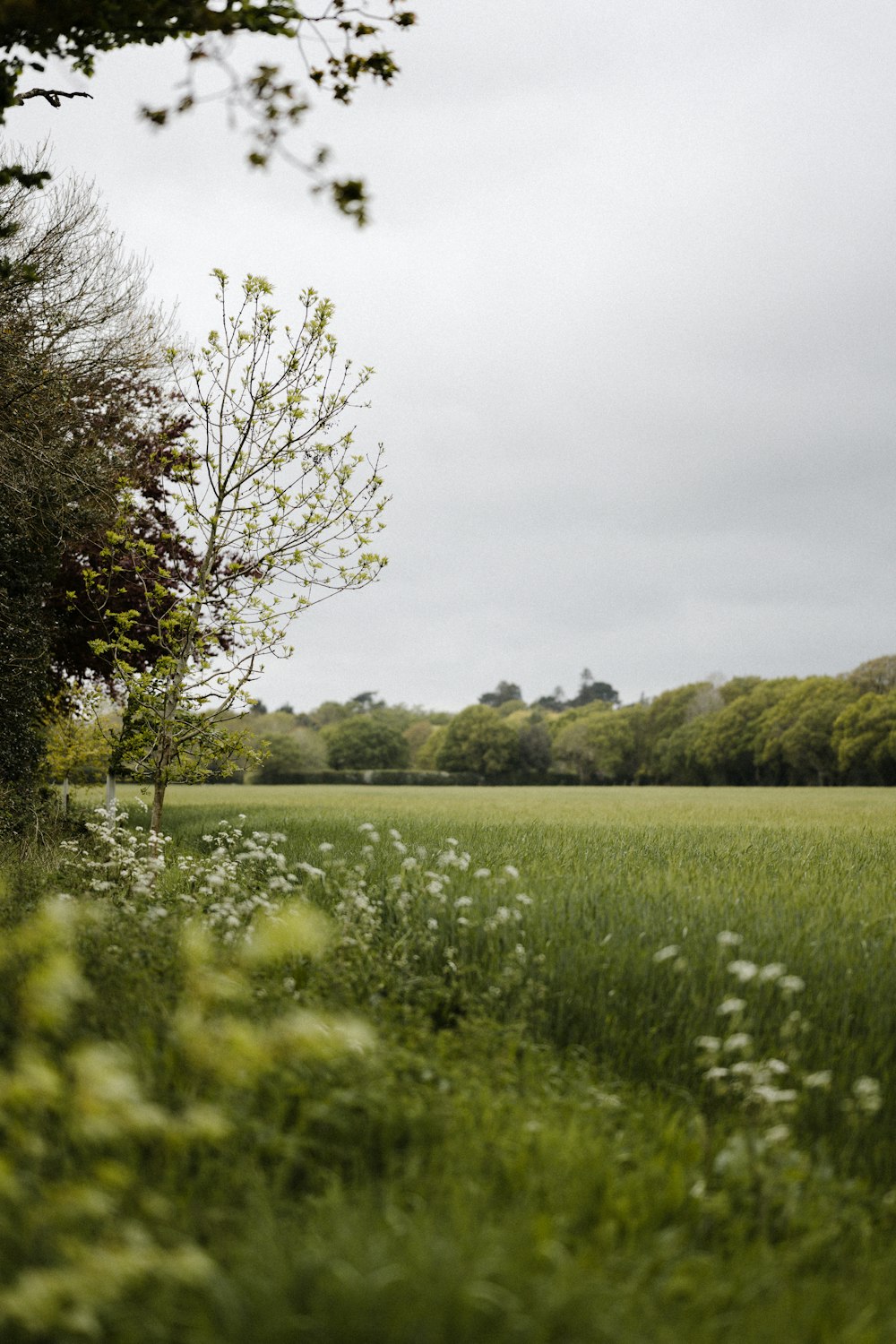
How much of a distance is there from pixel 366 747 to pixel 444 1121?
82.3 meters

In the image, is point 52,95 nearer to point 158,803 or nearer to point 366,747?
point 158,803

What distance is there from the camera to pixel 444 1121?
11.0ft

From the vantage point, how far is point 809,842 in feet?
40.0

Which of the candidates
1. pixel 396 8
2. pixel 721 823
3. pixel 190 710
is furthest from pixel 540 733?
pixel 396 8

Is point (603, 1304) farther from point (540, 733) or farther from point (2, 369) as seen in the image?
point (540, 733)

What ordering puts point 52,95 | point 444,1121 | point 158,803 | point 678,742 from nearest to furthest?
point 444,1121 < point 52,95 < point 158,803 < point 678,742

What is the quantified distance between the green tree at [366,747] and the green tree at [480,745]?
4.61 meters

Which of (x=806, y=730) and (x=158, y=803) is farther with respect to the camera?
(x=806, y=730)

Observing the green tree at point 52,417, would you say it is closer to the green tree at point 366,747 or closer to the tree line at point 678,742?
the tree line at point 678,742

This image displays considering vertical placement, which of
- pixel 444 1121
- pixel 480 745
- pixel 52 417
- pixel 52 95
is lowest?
pixel 444 1121

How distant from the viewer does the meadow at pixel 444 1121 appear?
90.8 inches

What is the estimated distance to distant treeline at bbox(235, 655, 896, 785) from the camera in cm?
6600

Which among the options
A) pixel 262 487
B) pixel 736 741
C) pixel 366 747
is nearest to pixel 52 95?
pixel 262 487

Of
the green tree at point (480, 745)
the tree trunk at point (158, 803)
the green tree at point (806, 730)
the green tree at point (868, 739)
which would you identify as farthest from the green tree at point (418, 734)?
the tree trunk at point (158, 803)
